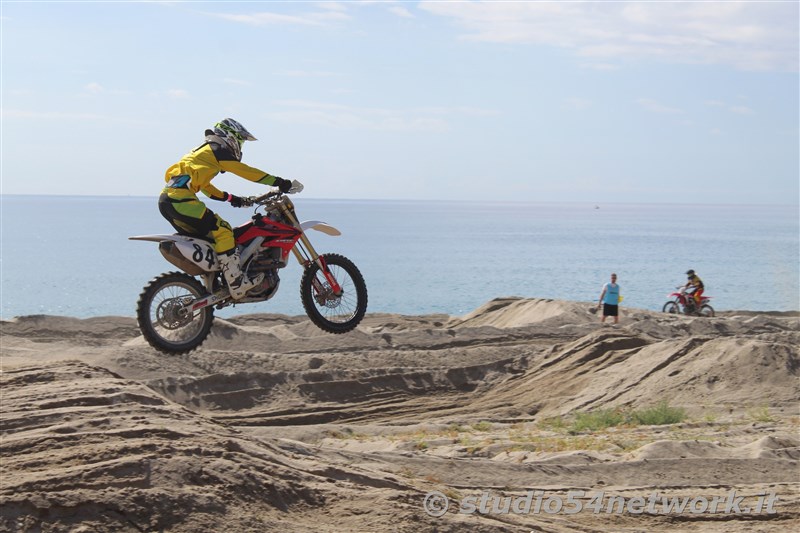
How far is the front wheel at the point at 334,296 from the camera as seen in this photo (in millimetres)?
8938

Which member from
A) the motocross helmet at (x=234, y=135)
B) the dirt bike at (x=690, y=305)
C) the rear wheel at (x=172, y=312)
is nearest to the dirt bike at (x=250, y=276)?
the rear wheel at (x=172, y=312)

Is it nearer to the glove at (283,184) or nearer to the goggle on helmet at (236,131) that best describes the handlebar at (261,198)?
the glove at (283,184)

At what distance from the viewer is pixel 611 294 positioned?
29.0 metres

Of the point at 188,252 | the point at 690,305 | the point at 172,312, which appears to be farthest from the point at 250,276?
the point at 690,305

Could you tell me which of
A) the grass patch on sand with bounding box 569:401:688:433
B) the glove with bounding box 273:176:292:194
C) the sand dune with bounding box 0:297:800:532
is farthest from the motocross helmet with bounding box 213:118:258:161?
the grass patch on sand with bounding box 569:401:688:433

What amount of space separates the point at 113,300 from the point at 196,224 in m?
55.0

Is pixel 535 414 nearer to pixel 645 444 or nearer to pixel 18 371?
pixel 645 444

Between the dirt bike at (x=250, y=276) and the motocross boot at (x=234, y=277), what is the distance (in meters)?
0.06

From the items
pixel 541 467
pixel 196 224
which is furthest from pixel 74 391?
pixel 541 467

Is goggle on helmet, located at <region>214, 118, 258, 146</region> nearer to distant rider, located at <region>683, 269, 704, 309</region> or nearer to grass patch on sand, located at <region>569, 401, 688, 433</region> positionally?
grass patch on sand, located at <region>569, 401, 688, 433</region>

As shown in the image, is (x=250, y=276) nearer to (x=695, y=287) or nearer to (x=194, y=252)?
(x=194, y=252)

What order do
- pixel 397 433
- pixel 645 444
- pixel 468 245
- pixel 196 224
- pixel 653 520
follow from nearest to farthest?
pixel 196 224 < pixel 653 520 < pixel 645 444 < pixel 397 433 < pixel 468 245

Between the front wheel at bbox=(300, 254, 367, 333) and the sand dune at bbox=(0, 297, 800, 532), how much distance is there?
2302 mm

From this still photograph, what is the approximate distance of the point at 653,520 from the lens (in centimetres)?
1285
